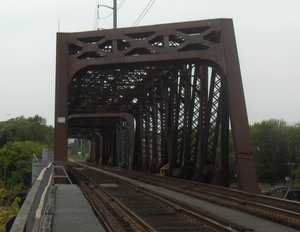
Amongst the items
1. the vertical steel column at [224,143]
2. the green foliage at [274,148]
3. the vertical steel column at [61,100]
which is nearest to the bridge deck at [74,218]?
the vertical steel column at [61,100]

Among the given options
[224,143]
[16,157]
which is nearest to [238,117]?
[224,143]

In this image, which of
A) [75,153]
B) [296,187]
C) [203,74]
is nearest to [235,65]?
[203,74]

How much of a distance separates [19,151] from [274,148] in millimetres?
44873

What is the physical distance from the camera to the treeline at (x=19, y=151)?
1654 inches

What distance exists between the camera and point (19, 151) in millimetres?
50969

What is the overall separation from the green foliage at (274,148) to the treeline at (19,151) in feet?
128

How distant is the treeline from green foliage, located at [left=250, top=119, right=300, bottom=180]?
3888 centimetres

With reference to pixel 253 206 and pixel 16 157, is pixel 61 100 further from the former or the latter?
pixel 16 157

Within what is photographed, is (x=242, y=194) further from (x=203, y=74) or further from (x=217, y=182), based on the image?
(x=203, y=74)

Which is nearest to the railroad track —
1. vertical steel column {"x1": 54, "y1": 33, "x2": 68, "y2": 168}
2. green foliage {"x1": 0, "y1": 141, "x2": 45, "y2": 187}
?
vertical steel column {"x1": 54, "y1": 33, "x2": 68, "y2": 168}

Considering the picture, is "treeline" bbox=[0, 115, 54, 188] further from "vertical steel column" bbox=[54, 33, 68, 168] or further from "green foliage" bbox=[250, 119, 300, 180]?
"green foliage" bbox=[250, 119, 300, 180]

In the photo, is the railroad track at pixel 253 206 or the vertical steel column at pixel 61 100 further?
the vertical steel column at pixel 61 100

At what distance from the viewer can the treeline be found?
4200 cm

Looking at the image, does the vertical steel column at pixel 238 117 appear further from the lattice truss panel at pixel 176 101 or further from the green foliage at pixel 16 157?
the green foliage at pixel 16 157
